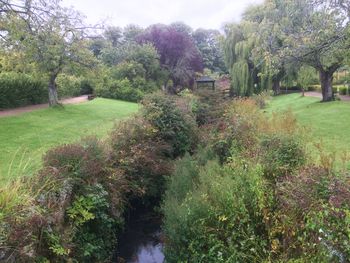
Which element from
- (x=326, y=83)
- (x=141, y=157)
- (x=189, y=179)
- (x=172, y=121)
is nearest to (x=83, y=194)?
(x=189, y=179)

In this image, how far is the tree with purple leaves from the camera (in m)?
35.7

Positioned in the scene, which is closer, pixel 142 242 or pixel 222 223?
pixel 222 223

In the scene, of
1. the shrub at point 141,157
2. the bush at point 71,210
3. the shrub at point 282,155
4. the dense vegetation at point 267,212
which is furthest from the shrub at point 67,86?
the shrub at point 282,155

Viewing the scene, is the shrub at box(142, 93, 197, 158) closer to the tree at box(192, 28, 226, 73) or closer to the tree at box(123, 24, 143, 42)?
the tree at box(123, 24, 143, 42)

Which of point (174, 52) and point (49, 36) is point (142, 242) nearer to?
point (49, 36)

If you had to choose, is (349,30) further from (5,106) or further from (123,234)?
(5,106)

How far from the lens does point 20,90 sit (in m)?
19.3

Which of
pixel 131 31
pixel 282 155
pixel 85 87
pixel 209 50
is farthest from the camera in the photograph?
pixel 209 50

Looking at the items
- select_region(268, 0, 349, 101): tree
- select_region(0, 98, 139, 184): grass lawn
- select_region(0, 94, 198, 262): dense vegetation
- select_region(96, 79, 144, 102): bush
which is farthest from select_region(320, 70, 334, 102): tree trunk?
select_region(96, 79, 144, 102): bush

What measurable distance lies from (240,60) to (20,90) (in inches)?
625

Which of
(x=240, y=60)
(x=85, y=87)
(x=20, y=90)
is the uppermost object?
(x=240, y=60)

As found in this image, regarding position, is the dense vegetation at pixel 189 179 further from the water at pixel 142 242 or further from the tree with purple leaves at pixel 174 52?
the tree with purple leaves at pixel 174 52

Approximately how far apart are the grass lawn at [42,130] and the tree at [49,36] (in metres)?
2.50

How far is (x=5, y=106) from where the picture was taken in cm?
1797
